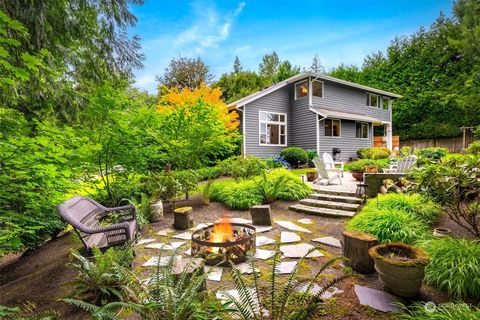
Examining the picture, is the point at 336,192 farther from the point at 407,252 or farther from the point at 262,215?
the point at 407,252

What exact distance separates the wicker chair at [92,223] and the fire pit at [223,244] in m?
0.96

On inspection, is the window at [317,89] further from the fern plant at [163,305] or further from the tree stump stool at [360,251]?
the fern plant at [163,305]

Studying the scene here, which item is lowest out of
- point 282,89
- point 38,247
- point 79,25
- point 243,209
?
point 38,247

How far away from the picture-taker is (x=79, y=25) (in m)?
4.55

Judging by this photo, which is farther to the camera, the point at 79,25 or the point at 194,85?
the point at 194,85

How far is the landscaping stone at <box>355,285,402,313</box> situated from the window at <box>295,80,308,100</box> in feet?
44.0

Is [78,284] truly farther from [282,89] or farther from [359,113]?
[359,113]

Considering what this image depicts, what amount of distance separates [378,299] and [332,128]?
13712 mm

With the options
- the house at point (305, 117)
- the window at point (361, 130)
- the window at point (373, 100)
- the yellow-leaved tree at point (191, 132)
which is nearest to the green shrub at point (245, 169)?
the yellow-leaved tree at point (191, 132)

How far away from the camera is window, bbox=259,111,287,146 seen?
13.8 m

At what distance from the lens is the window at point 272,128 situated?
1380cm

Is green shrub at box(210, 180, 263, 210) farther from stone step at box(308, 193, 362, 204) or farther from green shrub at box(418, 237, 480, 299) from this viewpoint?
green shrub at box(418, 237, 480, 299)

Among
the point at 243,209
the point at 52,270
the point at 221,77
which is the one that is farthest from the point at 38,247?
the point at 221,77

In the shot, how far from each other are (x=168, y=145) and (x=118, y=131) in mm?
2355
